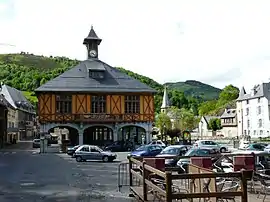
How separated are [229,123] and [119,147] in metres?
53.5

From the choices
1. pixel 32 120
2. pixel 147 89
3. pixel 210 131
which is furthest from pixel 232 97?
pixel 147 89

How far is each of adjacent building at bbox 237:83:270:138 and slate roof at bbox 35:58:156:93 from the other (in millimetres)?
29344

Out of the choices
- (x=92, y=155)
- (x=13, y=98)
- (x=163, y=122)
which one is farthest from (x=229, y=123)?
(x=92, y=155)

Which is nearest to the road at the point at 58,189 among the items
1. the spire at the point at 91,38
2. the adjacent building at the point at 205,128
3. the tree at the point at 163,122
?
the spire at the point at 91,38

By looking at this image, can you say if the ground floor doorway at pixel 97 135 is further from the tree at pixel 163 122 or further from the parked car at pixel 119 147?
the tree at pixel 163 122

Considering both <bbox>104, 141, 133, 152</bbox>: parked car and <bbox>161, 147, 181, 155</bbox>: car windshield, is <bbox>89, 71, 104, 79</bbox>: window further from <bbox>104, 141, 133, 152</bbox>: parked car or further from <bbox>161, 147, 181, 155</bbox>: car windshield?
<bbox>161, 147, 181, 155</bbox>: car windshield

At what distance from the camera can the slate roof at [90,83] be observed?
50875 millimetres

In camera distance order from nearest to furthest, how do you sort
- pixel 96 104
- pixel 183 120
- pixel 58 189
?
pixel 58 189
pixel 96 104
pixel 183 120

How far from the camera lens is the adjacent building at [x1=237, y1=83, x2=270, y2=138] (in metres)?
74.0

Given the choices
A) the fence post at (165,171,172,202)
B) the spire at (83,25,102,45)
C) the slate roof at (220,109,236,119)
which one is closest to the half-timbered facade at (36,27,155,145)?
the spire at (83,25,102,45)

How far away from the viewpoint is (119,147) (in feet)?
157

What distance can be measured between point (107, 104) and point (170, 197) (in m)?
43.7

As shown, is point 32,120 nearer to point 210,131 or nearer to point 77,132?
point 210,131

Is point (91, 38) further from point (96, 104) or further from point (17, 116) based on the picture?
point (17, 116)
